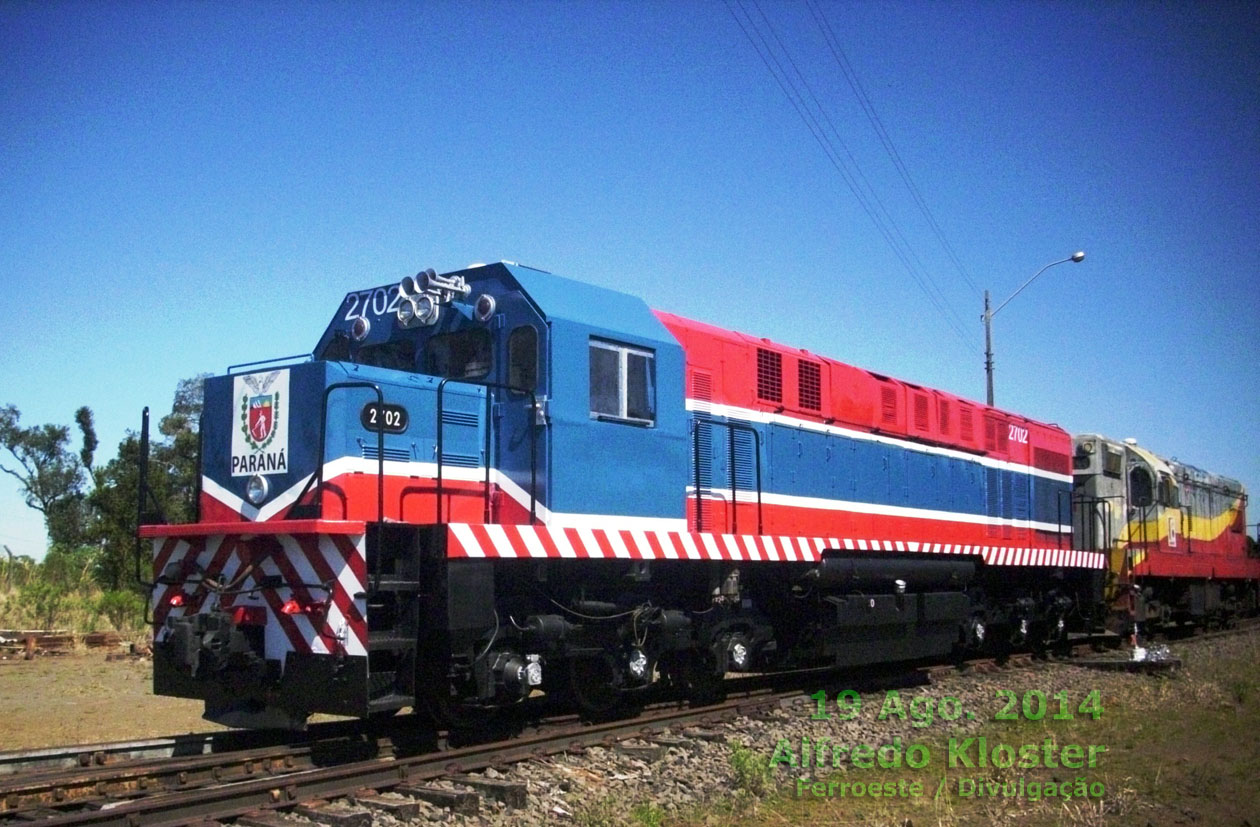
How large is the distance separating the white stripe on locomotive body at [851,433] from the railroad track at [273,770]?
298 cm

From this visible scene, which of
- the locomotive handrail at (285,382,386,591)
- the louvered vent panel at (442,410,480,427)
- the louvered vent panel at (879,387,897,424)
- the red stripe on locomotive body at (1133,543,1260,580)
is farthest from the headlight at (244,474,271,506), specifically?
the red stripe on locomotive body at (1133,543,1260,580)

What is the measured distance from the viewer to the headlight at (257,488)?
8102 millimetres

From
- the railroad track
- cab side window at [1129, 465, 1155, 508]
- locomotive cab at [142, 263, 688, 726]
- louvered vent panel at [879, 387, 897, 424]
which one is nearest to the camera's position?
the railroad track

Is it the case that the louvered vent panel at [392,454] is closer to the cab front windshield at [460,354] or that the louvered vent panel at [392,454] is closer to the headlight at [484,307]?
the cab front windshield at [460,354]

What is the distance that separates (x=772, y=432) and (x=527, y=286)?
3727 millimetres

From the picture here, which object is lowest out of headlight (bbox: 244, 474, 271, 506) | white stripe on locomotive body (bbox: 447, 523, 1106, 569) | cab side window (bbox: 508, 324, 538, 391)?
white stripe on locomotive body (bbox: 447, 523, 1106, 569)

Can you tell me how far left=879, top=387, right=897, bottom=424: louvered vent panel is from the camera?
13734 millimetres

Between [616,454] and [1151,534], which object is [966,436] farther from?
[616,454]

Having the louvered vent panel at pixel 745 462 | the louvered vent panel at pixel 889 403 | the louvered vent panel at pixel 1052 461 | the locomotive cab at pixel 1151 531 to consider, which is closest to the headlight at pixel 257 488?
the louvered vent panel at pixel 745 462

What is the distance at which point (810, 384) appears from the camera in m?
12.4

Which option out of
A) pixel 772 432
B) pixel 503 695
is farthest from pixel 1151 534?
pixel 503 695

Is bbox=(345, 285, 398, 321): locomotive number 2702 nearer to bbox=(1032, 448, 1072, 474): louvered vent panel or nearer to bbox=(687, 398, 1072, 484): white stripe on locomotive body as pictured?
bbox=(687, 398, 1072, 484): white stripe on locomotive body

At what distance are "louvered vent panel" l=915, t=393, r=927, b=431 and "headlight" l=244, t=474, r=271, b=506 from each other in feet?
29.1

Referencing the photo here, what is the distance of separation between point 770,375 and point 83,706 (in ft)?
28.1
